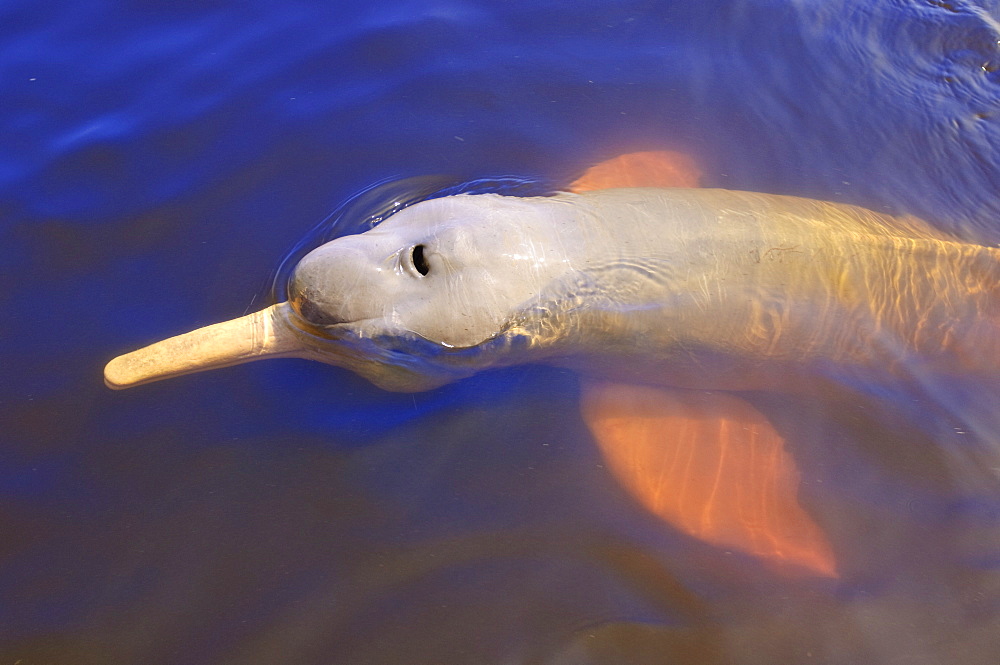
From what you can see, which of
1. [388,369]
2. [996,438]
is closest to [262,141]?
[388,369]

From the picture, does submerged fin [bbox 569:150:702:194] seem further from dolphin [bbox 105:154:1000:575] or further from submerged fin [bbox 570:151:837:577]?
submerged fin [bbox 570:151:837:577]

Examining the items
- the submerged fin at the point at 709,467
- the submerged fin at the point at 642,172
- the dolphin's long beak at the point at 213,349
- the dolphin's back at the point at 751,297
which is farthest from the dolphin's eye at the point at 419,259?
the submerged fin at the point at 642,172

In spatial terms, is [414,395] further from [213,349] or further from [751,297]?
[751,297]

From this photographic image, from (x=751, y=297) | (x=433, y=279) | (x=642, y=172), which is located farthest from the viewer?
(x=642, y=172)

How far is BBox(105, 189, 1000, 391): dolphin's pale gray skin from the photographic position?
4.19 meters

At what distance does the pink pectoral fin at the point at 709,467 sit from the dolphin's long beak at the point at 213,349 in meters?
1.74

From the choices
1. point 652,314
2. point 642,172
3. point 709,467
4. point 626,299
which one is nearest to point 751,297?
point 652,314

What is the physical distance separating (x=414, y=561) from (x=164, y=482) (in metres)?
1.34

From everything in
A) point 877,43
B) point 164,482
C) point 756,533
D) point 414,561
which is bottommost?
point 756,533

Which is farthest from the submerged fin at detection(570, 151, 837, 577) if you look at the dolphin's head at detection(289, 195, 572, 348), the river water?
the dolphin's head at detection(289, 195, 572, 348)

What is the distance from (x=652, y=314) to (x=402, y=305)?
1.42m

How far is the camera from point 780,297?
14.6 ft

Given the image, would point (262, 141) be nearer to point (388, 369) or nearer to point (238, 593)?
point (388, 369)

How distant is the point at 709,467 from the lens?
4.27 meters
